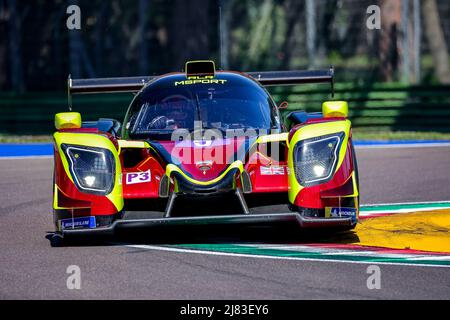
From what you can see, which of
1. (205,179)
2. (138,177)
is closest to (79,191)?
(138,177)

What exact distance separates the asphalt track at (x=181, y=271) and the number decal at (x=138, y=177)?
50 cm

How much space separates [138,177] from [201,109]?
4.40ft

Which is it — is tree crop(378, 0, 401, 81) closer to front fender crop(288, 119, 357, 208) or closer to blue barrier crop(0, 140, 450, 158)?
blue barrier crop(0, 140, 450, 158)

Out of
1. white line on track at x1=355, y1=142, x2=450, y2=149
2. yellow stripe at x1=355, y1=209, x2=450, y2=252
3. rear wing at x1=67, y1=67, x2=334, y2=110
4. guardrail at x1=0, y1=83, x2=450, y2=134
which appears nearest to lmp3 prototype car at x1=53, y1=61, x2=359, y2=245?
yellow stripe at x1=355, y1=209, x2=450, y2=252

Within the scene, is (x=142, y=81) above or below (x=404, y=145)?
above

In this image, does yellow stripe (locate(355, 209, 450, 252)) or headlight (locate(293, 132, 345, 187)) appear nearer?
headlight (locate(293, 132, 345, 187))

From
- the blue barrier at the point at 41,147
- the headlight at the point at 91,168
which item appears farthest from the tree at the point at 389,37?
the headlight at the point at 91,168

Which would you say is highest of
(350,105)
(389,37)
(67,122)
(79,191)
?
(389,37)

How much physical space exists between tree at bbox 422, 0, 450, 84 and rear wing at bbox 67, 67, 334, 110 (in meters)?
19.8

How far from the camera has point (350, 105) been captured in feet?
66.4

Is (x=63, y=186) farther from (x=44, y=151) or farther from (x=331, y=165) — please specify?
(x=44, y=151)

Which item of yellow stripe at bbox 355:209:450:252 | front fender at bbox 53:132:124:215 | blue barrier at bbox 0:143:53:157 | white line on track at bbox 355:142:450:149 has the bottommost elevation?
white line on track at bbox 355:142:450:149

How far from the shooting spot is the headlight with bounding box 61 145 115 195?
26.9 ft

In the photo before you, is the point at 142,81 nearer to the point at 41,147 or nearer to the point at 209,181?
the point at 209,181
